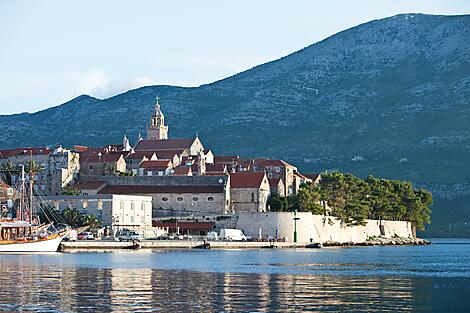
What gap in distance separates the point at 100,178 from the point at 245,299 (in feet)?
343

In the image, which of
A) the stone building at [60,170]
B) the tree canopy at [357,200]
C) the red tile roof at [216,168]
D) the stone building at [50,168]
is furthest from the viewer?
the red tile roof at [216,168]

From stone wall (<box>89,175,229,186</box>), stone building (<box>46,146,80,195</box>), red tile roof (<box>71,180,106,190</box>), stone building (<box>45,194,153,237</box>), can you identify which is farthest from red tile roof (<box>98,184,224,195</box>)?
stone building (<box>46,146,80,195</box>)

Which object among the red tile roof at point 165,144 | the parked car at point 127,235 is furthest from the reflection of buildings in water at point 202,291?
the red tile roof at point 165,144

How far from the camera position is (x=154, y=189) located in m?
144

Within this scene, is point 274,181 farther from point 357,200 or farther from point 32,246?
point 32,246

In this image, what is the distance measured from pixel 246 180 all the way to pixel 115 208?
894 inches

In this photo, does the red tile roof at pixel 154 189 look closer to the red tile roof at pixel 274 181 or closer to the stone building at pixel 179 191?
the stone building at pixel 179 191

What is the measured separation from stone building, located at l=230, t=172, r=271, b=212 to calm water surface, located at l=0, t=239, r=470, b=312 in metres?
64.3

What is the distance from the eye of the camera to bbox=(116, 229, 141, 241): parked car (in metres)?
123

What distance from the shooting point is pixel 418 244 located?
17950 centimetres

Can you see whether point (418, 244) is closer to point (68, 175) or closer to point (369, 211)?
point (369, 211)

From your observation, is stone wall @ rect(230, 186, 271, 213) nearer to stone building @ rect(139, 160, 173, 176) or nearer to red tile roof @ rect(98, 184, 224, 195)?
red tile roof @ rect(98, 184, 224, 195)

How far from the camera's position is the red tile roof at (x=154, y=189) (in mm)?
141750

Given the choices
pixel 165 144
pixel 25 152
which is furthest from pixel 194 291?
pixel 165 144
